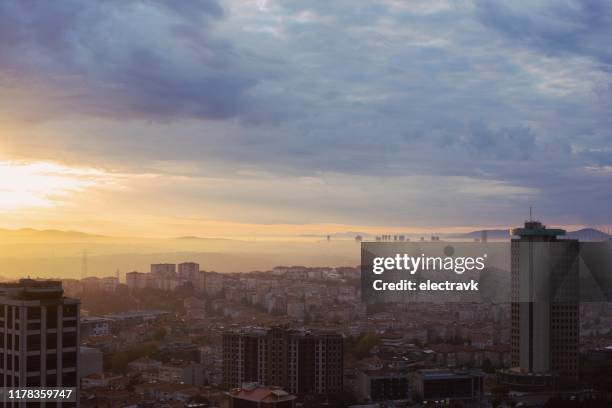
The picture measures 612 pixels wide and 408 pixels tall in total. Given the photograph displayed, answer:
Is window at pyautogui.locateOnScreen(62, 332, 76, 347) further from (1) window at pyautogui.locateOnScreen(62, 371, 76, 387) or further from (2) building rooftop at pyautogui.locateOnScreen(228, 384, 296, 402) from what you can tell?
(2) building rooftop at pyautogui.locateOnScreen(228, 384, 296, 402)

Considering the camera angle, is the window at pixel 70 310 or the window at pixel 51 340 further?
the window at pixel 70 310

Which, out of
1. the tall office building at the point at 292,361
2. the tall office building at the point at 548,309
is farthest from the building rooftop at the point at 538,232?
the tall office building at the point at 292,361

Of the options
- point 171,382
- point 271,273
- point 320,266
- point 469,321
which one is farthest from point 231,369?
point 271,273

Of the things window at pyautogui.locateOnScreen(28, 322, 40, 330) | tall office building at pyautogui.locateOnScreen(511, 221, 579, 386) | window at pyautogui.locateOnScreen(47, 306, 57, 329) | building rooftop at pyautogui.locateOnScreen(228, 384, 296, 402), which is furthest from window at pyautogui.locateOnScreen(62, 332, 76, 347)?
tall office building at pyautogui.locateOnScreen(511, 221, 579, 386)

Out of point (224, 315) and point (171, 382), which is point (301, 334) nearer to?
point (171, 382)

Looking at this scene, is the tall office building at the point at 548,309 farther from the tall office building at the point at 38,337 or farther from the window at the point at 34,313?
the window at the point at 34,313

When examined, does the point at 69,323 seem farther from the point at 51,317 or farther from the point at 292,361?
the point at 292,361
